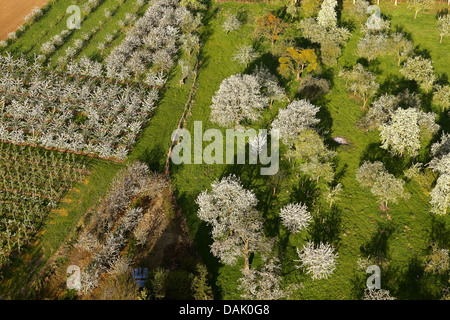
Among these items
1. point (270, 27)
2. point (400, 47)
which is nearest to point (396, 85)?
point (400, 47)

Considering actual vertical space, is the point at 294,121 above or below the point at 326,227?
above

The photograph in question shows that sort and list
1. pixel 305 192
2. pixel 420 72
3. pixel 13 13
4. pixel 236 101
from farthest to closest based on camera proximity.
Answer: pixel 13 13 → pixel 420 72 → pixel 236 101 → pixel 305 192

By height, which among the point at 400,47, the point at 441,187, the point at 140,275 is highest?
the point at 400,47

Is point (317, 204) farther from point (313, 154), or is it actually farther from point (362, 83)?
point (362, 83)

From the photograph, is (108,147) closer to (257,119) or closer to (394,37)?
(257,119)
